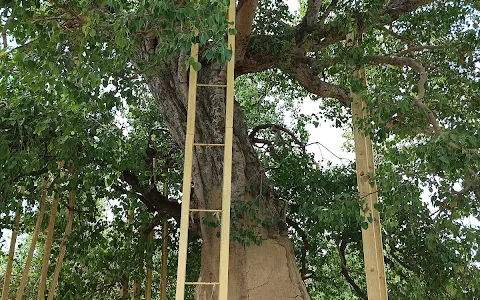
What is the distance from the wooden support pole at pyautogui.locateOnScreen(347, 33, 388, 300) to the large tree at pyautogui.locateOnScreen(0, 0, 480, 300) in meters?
0.10

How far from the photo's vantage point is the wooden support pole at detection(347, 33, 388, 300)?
3.03 meters

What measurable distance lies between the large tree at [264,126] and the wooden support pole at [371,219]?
0.33ft

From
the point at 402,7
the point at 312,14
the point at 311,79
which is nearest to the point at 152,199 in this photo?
the point at 311,79

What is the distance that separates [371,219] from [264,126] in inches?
92.1

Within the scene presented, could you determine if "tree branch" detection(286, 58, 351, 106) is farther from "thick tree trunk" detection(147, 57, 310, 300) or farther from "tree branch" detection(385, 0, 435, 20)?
"tree branch" detection(385, 0, 435, 20)

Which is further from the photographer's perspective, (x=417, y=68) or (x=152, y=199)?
(x=152, y=199)

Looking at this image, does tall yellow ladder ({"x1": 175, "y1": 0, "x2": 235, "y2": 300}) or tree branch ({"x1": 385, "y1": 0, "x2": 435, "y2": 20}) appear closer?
tall yellow ladder ({"x1": 175, "y1": 0, "x2": 235, "y2": 300})

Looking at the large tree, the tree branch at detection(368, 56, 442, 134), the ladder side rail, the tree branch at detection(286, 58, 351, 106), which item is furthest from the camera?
the tree branch at detection(286, 58, 351, 106)

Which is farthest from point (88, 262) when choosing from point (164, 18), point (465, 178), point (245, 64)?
point (465, 178)

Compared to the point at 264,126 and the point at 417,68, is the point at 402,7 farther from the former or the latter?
the point at 264,126

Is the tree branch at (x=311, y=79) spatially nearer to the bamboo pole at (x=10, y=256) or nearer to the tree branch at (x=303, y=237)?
the tree branch at (x=303, y=237)

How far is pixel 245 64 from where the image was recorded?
447cm

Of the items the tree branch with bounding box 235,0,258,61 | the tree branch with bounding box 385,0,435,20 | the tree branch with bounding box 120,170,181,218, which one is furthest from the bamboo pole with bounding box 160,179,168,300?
the tree branch with bounding box 385,0,435,20

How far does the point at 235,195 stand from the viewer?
3.79 meters
